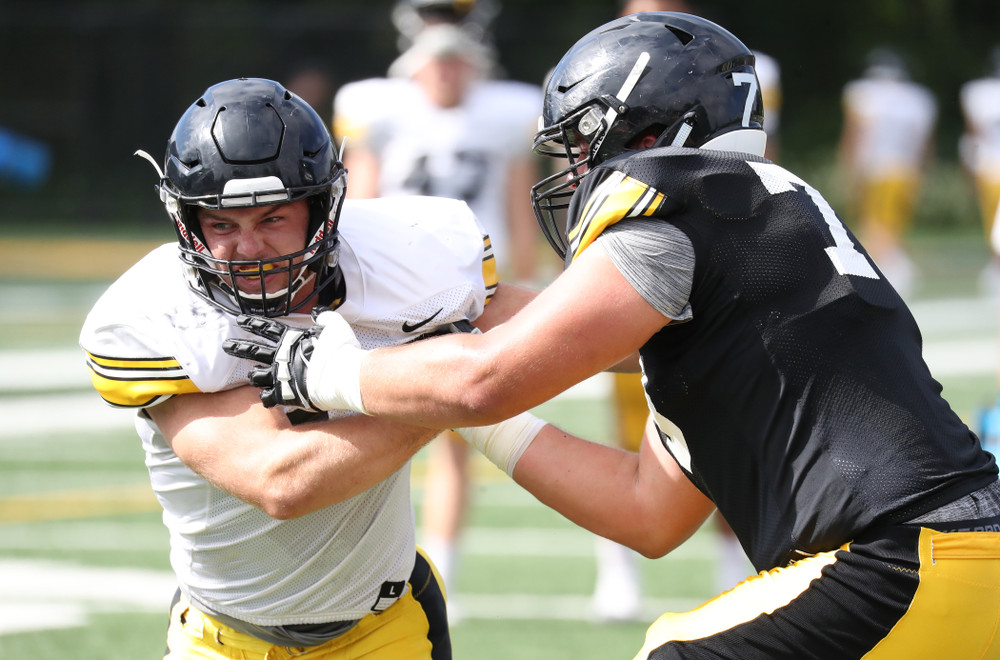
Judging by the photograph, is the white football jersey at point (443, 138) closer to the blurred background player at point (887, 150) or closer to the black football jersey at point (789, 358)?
the black football jersey at point (789, 358)

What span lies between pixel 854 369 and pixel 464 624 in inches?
113

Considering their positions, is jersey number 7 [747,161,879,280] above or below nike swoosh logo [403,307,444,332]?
above

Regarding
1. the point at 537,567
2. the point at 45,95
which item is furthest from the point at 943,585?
the point at 45,95

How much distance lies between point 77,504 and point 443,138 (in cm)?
273

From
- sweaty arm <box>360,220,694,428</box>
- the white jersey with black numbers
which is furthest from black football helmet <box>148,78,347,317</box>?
the white jersey with black numbers

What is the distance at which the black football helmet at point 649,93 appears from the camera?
7.94ft

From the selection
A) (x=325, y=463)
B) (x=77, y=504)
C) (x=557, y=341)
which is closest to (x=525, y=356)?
(x=557, y=341)

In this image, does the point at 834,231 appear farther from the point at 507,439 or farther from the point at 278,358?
the point at 278,358

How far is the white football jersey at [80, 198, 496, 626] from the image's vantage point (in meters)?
2.66

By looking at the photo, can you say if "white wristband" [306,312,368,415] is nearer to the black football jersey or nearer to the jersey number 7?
the black football jersey

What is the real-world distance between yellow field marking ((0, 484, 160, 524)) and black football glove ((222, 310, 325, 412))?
4213mm

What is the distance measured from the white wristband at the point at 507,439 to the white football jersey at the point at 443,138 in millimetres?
2950

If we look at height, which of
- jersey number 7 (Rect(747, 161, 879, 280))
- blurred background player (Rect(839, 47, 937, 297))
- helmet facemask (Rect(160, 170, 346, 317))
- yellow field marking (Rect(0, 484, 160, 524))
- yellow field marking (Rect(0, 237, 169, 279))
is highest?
jersey number 7 (Rect(747, 161, 879, 280))

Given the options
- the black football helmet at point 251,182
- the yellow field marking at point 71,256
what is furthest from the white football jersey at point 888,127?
the black football helmet at point 251,182
